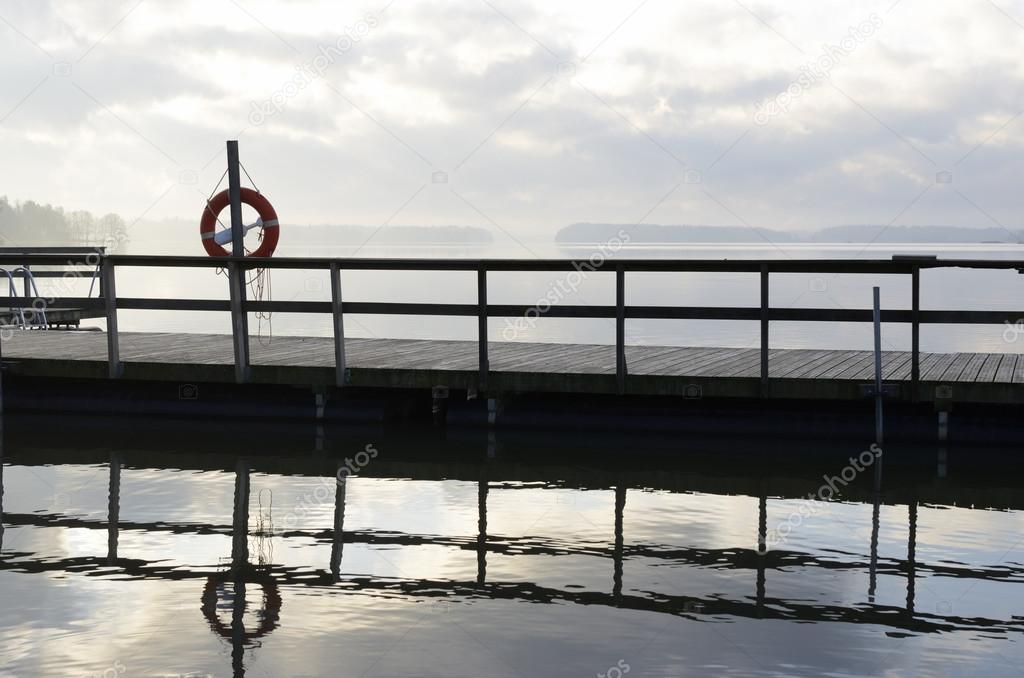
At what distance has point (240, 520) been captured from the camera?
22.2 feet

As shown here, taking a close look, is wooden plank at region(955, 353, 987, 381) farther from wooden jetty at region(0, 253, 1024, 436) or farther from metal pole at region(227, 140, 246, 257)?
metal pole at region(227, 140, 246, 257)

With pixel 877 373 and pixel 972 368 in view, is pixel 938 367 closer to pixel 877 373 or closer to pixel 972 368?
pixel 972 368

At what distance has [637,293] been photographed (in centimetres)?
4103

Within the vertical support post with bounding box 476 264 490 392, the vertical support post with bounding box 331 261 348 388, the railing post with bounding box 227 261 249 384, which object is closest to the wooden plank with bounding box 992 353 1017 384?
the vertical support post with bounding box 476 264 490 392

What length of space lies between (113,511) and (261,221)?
7.22 metres

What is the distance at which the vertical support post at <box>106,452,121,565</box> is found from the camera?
596 cm

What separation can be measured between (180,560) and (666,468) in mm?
3844

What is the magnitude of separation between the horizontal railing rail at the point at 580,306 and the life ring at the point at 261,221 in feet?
7.54

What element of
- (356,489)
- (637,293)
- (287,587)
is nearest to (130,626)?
(287,587)

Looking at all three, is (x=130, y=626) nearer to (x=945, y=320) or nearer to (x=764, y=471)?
(x=764, y=471)

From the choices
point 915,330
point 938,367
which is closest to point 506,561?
point 915,330

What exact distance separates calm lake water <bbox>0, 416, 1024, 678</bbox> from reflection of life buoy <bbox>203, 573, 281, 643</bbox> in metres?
0.01

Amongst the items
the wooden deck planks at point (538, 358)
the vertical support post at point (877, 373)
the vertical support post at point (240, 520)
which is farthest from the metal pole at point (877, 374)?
the vertical support post at point (240, 520)

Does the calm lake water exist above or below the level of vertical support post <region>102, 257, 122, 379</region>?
below
